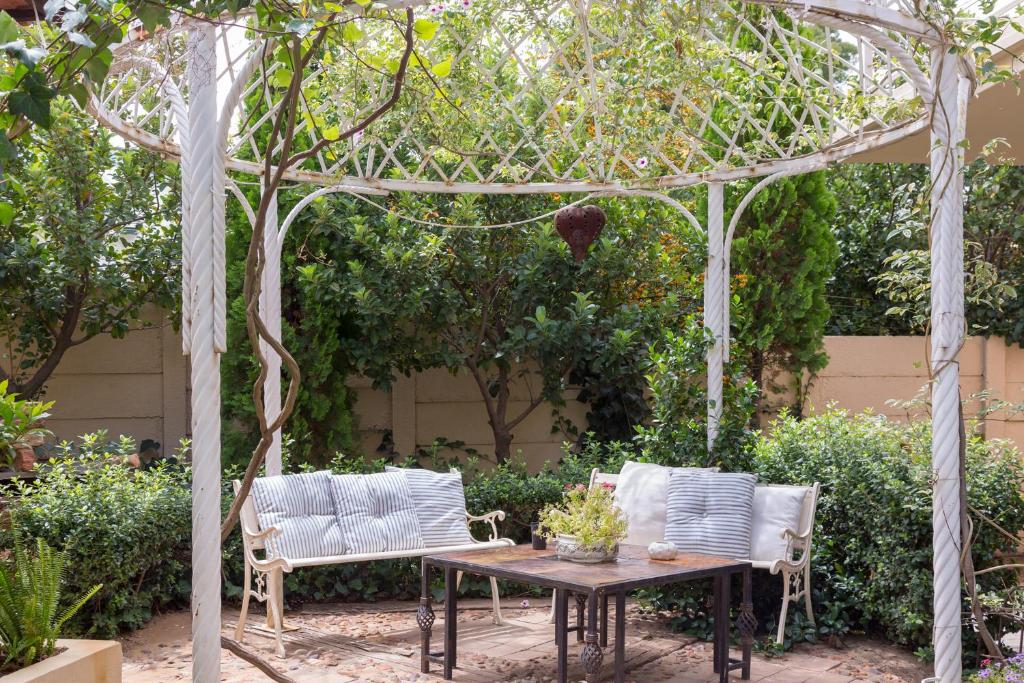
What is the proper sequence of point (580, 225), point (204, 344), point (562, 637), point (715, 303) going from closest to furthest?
1. point (204, 344)
2. point (562, 637)
3. point (580, 225)
4. point (715, 303)

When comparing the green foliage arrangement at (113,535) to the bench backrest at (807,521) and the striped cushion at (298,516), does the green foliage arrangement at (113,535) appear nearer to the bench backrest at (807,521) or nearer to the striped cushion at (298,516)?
the striped cushion at (298,516)

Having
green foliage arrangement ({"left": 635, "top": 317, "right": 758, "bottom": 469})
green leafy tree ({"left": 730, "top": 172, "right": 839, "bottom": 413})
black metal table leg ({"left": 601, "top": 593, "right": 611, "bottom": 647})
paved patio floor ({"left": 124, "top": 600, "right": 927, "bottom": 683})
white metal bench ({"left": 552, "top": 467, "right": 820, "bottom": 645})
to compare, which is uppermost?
green leafy tree ({"left": 730, "top": 172, "right": 839, "bottom": 413})

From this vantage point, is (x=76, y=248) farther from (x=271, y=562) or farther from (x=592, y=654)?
(x=592, y=654)

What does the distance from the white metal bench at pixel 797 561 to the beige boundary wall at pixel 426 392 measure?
251 centimetres

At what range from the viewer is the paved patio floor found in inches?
196

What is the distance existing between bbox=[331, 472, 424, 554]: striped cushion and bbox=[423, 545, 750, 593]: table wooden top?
74cm

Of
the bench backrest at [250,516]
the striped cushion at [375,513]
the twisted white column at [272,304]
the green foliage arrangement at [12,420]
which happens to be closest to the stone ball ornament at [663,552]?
the striped cushion at [375,513]

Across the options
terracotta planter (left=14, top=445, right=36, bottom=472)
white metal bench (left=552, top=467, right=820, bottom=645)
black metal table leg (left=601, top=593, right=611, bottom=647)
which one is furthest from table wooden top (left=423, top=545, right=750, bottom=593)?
terracotta planter (left=14, top=445, right=36, bottom=472)

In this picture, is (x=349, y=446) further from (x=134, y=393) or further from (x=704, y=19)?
(x=704, y=19)

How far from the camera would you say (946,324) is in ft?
12.9

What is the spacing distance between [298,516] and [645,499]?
2.06 metres

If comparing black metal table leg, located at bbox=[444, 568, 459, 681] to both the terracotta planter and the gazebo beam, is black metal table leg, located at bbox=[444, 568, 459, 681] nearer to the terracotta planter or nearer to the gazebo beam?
the gazebo beam

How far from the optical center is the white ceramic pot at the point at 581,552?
4.98 m

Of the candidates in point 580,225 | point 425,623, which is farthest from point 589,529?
point 580,225
